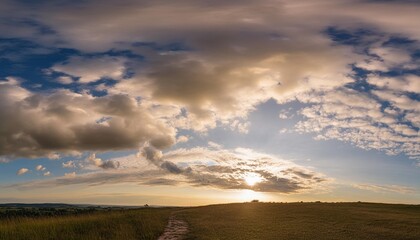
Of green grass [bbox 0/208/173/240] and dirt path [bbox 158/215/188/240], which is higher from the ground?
green grass [bbox 0/208/173/240]

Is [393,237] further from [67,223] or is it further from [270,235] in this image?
[67,223]

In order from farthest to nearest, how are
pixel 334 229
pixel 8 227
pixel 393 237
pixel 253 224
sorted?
pixel 253 224, pixel 334 229, pixel 393 237, pixel 8 227

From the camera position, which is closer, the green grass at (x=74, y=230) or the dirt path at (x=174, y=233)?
the green grass at (x=74, y=230)

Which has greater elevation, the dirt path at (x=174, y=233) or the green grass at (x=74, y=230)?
the green grass at (x=74, y=230)

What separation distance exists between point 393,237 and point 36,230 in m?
25.9

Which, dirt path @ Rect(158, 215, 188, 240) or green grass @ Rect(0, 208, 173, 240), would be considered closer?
green grass @ Rect(0, 208, 173, 240)

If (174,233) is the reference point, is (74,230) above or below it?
above

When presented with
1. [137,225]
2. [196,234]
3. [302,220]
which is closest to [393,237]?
[302,220]

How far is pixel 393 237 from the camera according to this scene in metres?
29.7

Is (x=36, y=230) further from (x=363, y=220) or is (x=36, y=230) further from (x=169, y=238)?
(x=363, y=220)

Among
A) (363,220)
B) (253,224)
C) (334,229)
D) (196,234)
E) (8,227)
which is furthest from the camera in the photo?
(363,220)

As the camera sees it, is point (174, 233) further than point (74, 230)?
Yes

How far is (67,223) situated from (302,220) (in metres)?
23.1

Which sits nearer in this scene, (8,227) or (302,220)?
(8,227)
